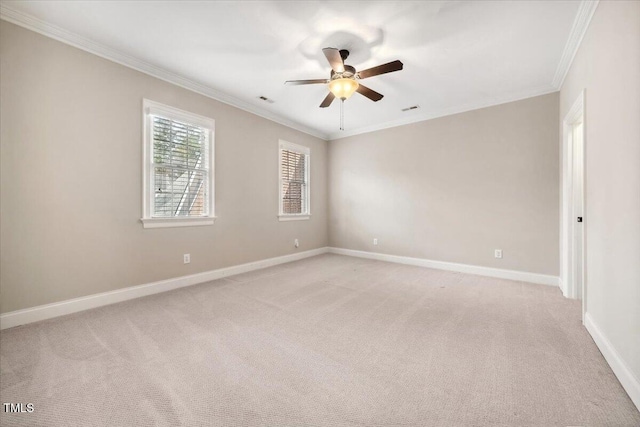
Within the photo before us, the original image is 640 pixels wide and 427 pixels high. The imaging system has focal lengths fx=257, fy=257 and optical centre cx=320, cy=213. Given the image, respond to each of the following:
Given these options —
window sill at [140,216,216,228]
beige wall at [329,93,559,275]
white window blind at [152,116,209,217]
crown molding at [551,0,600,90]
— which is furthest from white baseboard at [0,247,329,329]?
crown molding at [551,0,600,90]

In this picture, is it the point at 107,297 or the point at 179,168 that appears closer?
the point at 107,297

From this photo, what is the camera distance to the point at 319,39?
2.60 m

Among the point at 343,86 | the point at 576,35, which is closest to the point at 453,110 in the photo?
the point at 576,35

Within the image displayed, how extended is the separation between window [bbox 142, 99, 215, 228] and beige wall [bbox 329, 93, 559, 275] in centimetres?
305

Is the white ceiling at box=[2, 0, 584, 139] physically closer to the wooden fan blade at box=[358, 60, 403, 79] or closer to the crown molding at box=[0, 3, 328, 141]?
the crown molding at box=[0, 3, 328, 141]

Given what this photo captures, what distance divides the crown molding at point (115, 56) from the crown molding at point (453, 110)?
79.4 inches

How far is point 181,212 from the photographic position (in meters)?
3.54

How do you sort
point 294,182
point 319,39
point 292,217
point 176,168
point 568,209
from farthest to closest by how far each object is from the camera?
point 294,182, point 292,217, point 176,168, point 568,209, point 319,39

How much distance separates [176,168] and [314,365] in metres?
3.00

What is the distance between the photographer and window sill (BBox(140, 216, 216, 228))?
317cm

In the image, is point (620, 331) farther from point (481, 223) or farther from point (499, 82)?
point (499, 82)

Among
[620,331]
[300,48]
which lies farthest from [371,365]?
[300,48]

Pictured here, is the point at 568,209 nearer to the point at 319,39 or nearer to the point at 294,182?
the point at 319,39

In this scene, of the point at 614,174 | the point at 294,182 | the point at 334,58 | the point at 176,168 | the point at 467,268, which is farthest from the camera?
the point at 294,182
